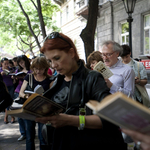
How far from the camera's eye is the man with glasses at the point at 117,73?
309 cm

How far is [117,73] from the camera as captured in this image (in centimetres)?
324

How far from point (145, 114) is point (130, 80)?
2.21 m

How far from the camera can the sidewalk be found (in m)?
4.91

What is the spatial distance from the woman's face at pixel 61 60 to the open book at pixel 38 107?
444 mm

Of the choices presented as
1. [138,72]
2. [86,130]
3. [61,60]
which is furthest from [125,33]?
[86,130]

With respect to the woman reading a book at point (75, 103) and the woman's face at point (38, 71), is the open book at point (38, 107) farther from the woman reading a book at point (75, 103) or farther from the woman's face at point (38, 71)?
the woman's face at point (38, 71)

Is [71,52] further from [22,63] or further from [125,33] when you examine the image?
[125,33]

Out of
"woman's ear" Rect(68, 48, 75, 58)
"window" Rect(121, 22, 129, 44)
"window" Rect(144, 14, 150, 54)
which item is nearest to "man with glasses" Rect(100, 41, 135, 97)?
"woman's ear" Rect(68, 48, 75, 58)

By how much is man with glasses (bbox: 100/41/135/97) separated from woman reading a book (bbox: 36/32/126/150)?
3.86 ft

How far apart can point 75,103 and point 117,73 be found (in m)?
1.63

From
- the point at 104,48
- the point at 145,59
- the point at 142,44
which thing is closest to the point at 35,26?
the point at 142,44

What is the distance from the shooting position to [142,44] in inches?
540

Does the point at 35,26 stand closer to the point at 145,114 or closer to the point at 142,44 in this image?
the point at 142,44

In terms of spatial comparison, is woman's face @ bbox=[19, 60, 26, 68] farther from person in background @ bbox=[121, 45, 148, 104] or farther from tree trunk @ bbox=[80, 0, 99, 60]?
person in background @ bbox=[121, 45, 148, 104]
